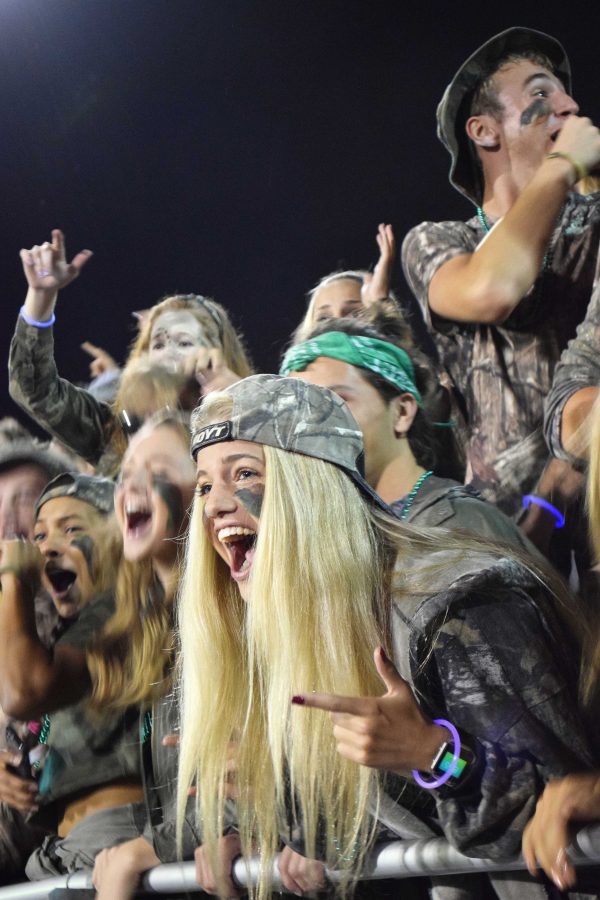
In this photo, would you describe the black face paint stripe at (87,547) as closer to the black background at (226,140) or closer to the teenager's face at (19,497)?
the teenager's face at (19,497)

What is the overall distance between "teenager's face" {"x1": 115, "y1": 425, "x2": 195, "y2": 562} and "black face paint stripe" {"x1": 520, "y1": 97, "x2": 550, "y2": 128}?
91cm

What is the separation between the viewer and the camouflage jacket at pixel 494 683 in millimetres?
1416

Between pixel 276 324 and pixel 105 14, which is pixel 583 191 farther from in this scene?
pixel 105 14

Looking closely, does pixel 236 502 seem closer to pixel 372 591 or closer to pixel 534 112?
pixel 372 591

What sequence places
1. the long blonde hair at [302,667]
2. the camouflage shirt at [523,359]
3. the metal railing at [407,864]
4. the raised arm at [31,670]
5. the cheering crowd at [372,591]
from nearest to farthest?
1. the metal railing at [407,864]
2. the cheering crowd at [372,591]
3. the long blonde hair at [302,667]
4. the camouflage shirt at [523,359]
5. the raised arm at [31,670]

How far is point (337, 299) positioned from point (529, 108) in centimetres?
54

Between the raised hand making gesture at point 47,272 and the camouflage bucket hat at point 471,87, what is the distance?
97 cm

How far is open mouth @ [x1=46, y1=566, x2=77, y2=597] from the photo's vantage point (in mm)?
2461

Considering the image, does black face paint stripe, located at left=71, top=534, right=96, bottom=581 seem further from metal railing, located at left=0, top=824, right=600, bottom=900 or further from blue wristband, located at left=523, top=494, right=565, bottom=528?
blue wristband, located at left=523, top=494, right=565, bottom=528

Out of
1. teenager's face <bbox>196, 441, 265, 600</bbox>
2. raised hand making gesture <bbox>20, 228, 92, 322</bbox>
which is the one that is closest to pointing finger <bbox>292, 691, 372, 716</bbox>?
teenager's face <bbox>196, 441, 265, 600</bbox>

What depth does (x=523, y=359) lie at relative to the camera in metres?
1.85

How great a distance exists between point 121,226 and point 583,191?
4.38 feet

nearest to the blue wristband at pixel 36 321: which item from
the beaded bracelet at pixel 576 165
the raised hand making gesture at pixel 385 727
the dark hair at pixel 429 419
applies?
the dark hair at pixel 429 419

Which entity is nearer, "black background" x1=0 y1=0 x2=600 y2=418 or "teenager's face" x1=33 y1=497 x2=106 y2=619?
"black background" x1=0 y1=0 x2=600 y2=418
